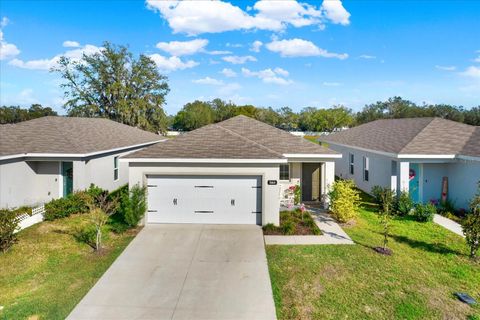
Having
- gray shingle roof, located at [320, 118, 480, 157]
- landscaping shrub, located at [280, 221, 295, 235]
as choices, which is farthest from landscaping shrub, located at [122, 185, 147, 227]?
gray shingle roof, located at [320, 118, 480, 157]

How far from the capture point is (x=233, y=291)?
→ 24.5 ft

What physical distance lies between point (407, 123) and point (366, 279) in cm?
1444

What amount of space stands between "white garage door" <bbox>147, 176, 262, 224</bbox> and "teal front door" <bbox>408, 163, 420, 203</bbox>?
856 cm

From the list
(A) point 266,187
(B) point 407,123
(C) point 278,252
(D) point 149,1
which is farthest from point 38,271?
(B) point 407,123

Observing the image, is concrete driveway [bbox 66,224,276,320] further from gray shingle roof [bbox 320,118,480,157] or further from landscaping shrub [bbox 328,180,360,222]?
gray shingle roof [bbox 320,118,480,157]

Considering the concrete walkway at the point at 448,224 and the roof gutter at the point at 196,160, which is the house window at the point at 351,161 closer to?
the concrete walkway at the point at 448,224

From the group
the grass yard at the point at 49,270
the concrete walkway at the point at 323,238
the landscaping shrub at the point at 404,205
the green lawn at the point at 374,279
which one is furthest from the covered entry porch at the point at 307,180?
the grass yard at the point at 49,270

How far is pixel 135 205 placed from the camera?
11.8 meters

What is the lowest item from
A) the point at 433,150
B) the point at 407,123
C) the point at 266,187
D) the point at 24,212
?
the point at 24,212

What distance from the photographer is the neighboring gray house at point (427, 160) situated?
14359 mm

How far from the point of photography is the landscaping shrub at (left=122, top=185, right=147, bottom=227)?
11703mm

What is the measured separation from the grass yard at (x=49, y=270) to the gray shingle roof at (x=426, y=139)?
43.3 feet

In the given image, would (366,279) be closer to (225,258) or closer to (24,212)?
(225,258)

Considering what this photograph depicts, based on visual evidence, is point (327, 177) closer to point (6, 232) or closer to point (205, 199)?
point (205, 199)
